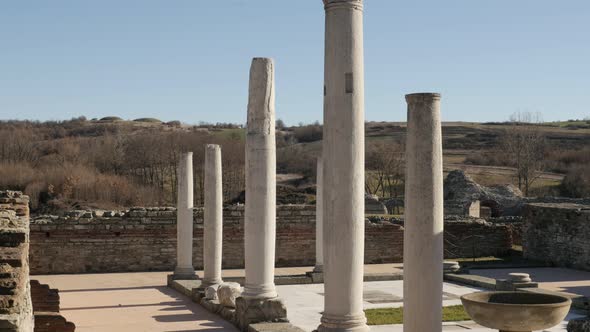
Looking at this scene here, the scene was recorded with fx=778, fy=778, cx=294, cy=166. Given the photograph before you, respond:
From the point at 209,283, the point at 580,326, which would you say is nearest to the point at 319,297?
the point at 209,283

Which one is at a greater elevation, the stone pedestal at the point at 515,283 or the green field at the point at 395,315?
the stone pedestal at the point at 515,283

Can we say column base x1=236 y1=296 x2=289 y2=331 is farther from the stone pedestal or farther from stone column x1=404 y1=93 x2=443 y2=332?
the stone pedestal

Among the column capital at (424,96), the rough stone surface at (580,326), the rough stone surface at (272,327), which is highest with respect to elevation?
the column capital at (424,96)

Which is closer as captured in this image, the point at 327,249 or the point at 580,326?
the point at 580,326

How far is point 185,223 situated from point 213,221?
8.16ft

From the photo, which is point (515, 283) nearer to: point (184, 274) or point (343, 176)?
point (184, 274)

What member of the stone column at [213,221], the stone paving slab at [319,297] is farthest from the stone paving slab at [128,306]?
the stone paving slab at [319,297]

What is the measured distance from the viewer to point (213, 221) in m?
16.8

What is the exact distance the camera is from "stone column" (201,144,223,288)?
16250 mm

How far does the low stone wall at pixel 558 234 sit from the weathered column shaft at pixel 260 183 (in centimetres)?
1356

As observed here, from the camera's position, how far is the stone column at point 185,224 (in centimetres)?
1883

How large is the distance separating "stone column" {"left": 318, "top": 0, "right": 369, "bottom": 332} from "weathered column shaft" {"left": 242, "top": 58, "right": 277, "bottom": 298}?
3319mm

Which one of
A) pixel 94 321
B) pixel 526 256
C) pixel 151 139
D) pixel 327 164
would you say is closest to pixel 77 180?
pixel 151 139

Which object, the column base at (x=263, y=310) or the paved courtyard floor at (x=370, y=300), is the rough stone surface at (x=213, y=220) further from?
the column base at (x=263, y=310)
